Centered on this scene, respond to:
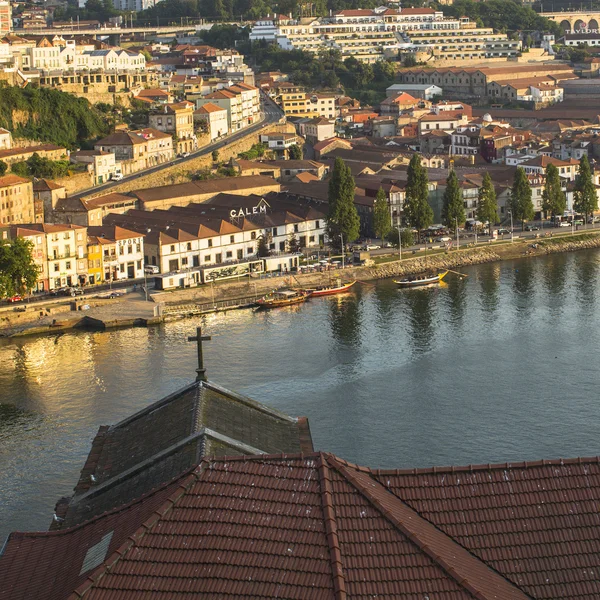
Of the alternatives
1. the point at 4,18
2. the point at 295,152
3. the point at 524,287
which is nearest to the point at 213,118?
the point at 295,152

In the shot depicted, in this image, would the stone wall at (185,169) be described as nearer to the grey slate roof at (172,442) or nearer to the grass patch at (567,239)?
the grass patch at (567,239)

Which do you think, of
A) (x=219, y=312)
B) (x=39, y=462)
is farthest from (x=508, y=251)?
(x=39, y=462)

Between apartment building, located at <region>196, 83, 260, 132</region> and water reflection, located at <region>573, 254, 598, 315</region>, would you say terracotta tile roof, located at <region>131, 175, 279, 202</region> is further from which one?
water reflection, located at <region>573, 254, 598, 315</region>

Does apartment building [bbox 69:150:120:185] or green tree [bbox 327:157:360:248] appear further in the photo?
apartment building [bbox 69:150:120:185]

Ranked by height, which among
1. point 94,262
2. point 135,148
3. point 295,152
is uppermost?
point 135,148

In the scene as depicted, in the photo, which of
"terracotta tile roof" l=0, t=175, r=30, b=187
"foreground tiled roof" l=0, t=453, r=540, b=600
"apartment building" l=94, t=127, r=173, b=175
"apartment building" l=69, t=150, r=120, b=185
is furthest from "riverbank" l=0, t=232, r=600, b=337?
"foreground tiled roof" l=0, t=453, r=540, b=600

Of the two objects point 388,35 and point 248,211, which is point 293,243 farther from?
point 388,35
